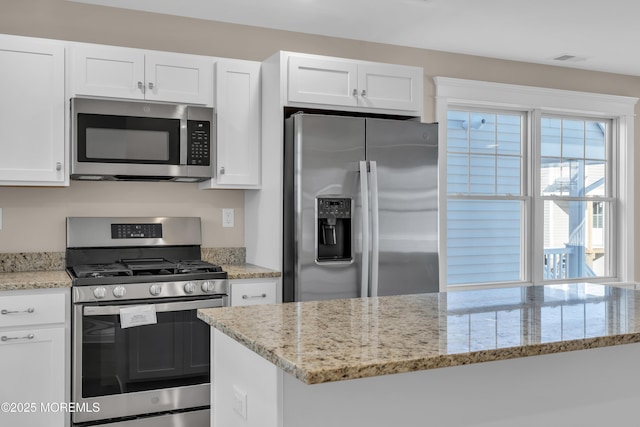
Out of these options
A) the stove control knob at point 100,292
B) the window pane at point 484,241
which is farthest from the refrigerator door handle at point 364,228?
the window pane at point 484,241

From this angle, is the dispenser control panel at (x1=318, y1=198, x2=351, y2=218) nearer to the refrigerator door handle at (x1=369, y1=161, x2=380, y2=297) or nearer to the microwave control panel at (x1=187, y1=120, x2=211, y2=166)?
the refrigerator door handle at (x1=369, y1=161, x2=380, y2=297)

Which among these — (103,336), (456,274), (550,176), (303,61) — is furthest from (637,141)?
(103,336)

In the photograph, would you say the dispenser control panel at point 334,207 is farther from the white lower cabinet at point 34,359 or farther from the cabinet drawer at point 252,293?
the white lower cabinet at point 34,359

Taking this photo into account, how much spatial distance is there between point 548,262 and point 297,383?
4.33 meters

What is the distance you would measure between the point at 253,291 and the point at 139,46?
165 cm

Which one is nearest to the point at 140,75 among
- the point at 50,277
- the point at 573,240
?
the point at 50,277

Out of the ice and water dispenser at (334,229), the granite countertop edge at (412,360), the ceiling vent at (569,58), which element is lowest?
the granite countertop edge at (412,360)

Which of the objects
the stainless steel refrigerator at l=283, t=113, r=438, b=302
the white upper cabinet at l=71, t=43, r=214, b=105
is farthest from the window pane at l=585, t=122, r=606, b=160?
the white upper cabinet at l=71, t=43, r=214, b=105

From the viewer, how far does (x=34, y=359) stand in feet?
9.91

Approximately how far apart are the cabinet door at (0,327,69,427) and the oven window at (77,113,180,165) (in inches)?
37.7

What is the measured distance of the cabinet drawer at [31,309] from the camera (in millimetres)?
2955

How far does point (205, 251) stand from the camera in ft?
13.2

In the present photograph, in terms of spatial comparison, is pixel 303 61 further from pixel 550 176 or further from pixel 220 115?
pixel 550 176

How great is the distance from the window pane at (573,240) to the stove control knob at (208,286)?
3.10 metres
